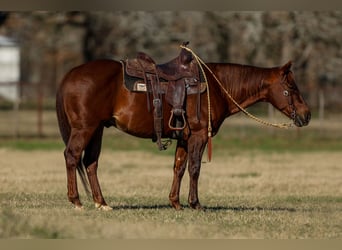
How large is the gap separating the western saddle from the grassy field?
4.30 ft

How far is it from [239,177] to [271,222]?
7839mm

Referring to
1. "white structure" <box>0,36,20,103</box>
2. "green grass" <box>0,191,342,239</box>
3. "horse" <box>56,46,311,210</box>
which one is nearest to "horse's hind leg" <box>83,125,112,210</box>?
"horse" <box>56,46,311,210</box>

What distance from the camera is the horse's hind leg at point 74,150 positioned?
40.6 ft

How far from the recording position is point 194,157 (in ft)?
42.1

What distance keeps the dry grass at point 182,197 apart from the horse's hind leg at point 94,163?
0.70ft

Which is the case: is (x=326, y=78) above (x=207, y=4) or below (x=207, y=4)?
below

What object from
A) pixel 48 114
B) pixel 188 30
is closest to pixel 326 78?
pixel 188 30

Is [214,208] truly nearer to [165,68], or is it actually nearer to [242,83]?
[242,83]

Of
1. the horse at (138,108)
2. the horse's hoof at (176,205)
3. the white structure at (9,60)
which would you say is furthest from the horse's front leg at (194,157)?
the white structure at (9,60)

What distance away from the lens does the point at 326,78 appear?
43812 millimetres

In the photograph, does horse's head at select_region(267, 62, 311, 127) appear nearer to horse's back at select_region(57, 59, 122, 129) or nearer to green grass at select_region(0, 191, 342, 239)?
green grass at select_region(0, 191, 342, 239)

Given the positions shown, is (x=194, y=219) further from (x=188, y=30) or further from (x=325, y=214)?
(x=188, y=30)

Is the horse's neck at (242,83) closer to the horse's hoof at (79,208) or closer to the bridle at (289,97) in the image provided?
the bridle at (289,97)

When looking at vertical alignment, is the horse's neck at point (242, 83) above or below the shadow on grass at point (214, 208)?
above
